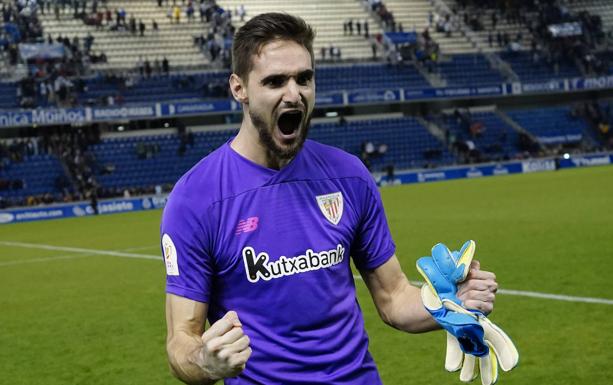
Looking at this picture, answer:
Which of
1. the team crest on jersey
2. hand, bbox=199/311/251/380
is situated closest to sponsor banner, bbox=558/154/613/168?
the team crest on jersey

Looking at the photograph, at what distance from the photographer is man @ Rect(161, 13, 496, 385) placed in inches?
129

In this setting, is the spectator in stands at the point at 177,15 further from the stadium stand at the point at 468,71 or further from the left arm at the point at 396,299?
the left arm at the point at 396,299

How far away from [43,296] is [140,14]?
36.4m

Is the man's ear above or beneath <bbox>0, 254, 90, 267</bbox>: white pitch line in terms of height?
above

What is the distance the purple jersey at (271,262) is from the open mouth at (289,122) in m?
0.18

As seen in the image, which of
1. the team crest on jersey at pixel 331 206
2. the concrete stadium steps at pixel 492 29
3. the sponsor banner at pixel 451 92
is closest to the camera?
the team crest on jersey at pixel 331 206

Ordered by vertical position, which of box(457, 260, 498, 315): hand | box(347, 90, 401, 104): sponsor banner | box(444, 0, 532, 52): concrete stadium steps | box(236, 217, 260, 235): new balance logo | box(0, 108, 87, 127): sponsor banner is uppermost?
box(236, 217, 260, 235): new balance logo

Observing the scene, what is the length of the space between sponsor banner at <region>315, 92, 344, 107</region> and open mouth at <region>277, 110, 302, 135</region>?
41.1m

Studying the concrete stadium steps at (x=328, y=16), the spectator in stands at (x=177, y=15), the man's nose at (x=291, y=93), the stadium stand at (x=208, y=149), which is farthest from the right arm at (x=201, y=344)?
the spectator in stands at (x=177, y=15)

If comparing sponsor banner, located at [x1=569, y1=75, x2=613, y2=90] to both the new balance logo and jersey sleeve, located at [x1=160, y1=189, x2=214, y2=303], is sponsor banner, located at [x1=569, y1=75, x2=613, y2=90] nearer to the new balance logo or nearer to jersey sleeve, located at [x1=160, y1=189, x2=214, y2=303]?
the new balance logo

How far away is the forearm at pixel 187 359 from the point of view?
2939 mm

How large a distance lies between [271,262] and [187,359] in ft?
1.72

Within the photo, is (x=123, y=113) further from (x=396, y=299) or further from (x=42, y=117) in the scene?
(x=396, y=299)

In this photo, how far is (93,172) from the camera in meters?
38.8
